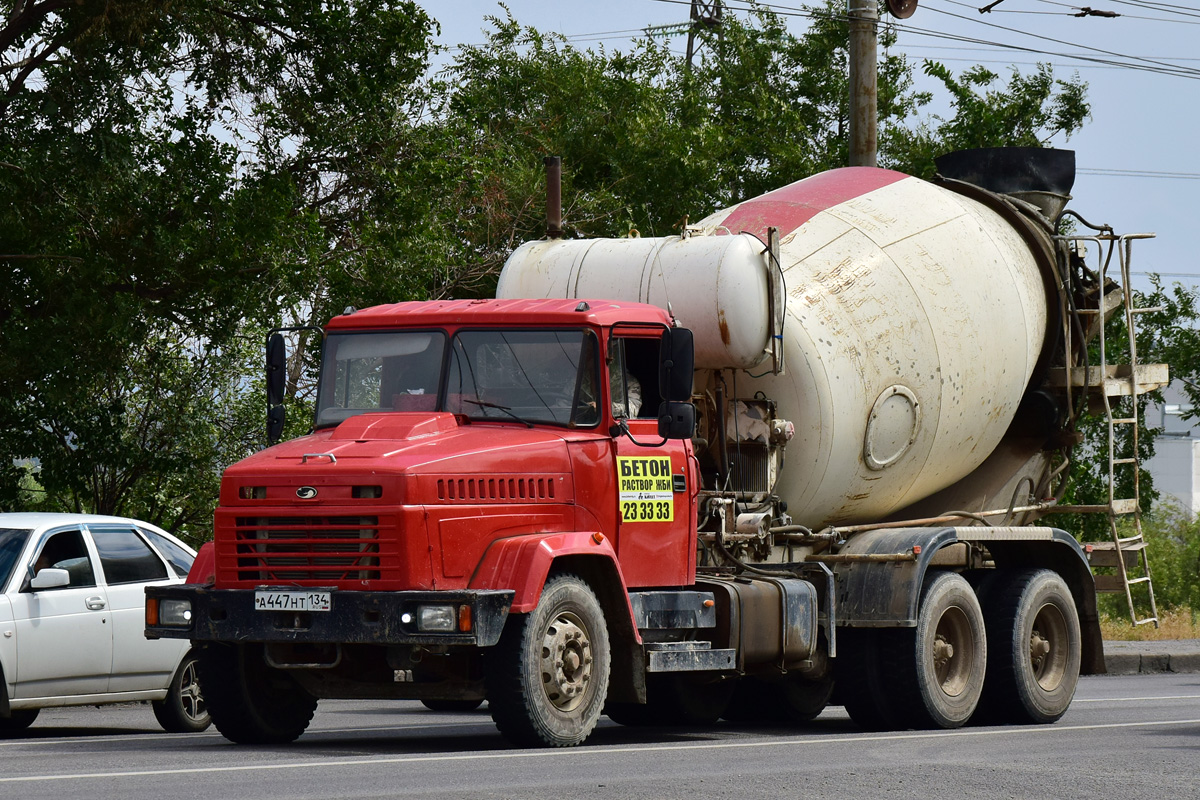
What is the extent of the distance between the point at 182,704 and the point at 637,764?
196 inches

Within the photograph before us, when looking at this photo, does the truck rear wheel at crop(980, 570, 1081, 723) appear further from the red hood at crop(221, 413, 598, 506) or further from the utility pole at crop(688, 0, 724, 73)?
the utility pole at crop(688, 0, 724, 73)

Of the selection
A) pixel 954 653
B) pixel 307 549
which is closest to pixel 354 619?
pixel 307 549

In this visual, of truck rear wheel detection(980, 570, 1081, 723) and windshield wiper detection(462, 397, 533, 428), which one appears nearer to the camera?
windshield wiper detection(462, 397, 533, 428)

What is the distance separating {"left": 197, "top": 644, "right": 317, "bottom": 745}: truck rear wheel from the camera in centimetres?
1015

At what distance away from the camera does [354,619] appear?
360 inches

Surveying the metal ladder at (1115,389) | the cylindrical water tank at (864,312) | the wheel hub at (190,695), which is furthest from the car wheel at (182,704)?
the metal ladder at (1115,389)

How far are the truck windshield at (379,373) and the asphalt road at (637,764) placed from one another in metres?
1.98

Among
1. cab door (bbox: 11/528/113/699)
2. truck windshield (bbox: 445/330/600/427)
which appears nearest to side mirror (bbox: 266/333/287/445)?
truck windshield (bbox: 445/330/600/427)

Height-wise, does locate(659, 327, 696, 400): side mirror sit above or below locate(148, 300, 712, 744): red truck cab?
above

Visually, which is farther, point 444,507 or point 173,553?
point 173,553

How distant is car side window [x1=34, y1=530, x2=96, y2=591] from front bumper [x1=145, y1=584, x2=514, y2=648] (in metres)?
2.86

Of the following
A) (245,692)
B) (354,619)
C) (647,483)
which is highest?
(647,483)

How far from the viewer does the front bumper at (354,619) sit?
9031 millimetres

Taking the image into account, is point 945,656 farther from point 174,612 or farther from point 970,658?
point 174,612
